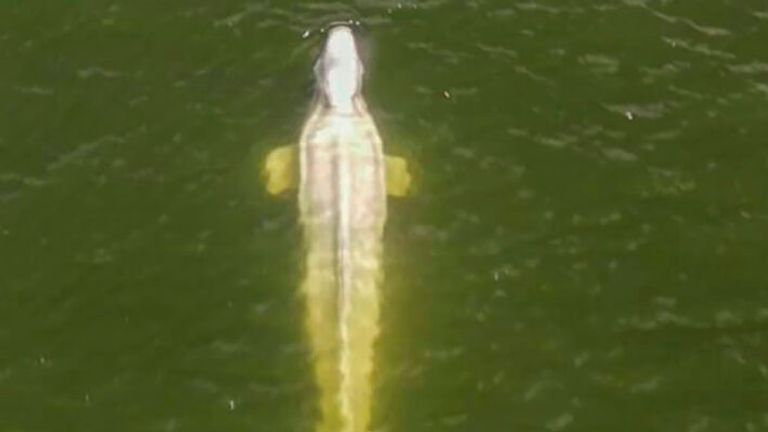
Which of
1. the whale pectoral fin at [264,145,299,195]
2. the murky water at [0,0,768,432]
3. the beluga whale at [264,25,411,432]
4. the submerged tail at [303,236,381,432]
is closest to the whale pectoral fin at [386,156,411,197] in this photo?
the beluga whale at [264,25,411,432]

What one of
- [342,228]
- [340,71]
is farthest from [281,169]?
[340,71]

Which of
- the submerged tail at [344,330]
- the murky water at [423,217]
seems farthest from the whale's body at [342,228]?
the murky water at [423,217]

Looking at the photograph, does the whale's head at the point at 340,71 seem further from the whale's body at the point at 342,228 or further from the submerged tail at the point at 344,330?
the submerged tail at the point at 344,330

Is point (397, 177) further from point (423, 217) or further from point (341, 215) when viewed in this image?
point (341, 215)

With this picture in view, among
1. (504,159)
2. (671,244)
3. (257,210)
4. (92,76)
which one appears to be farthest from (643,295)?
(92,76)

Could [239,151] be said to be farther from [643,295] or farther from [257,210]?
[643,295]
